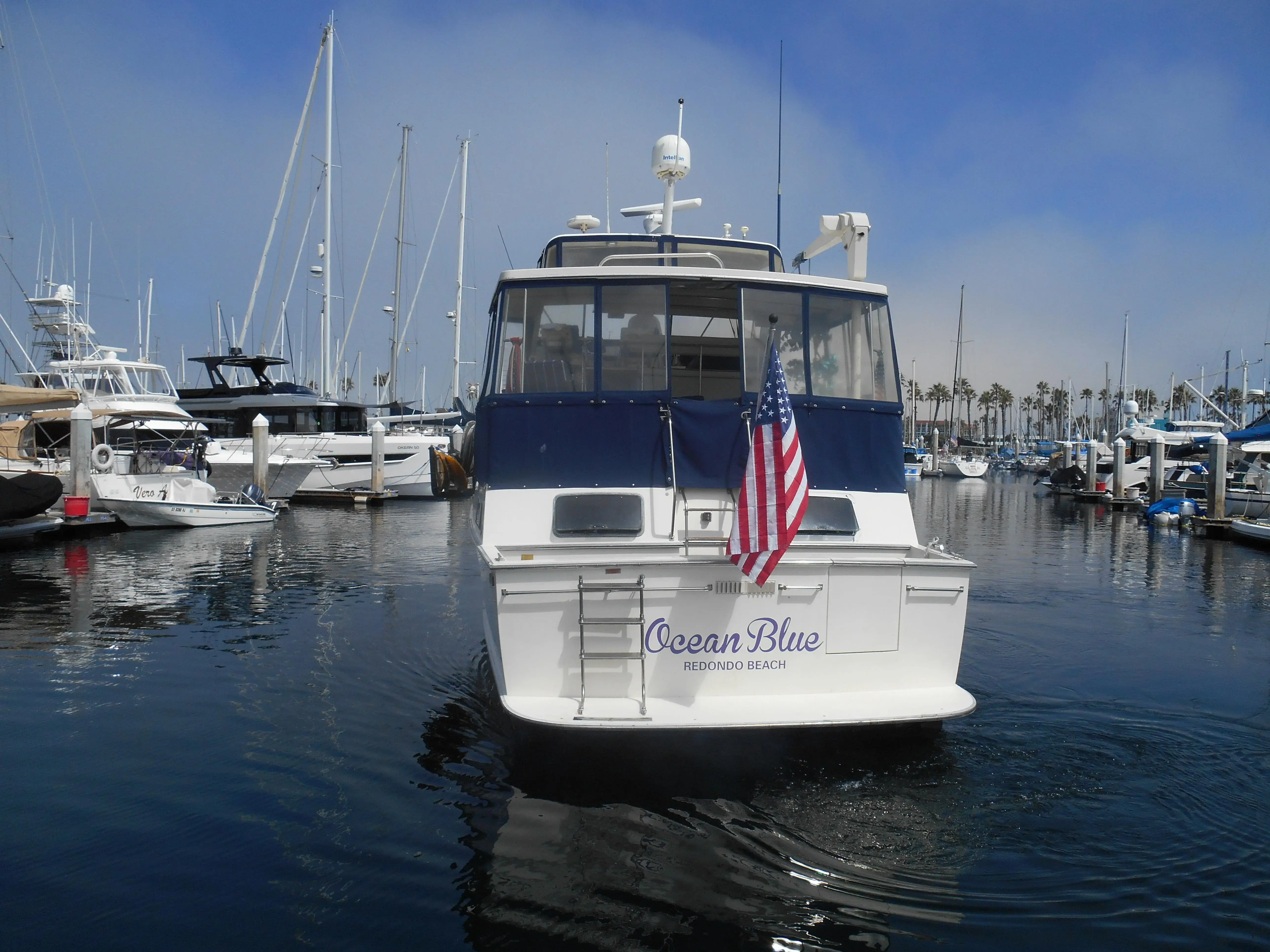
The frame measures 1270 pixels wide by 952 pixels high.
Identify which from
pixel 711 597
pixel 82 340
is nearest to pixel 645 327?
pixel 711 597

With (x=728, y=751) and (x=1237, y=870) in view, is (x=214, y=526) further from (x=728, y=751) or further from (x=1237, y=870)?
(x=1237, y=870)

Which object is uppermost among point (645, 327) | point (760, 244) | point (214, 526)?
point (760, 244)

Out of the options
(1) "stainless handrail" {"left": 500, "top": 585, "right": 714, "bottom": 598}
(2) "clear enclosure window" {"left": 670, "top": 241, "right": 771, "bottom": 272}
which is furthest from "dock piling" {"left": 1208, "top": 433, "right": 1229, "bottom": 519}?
(1) "stainless handrail" {"left": 500, "top": 585, "right": 714, "bottom": 598}

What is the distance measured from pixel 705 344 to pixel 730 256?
62.2 inches

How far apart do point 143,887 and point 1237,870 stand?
22.6 feet

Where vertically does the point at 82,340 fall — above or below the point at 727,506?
above

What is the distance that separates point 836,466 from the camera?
24.6 feet

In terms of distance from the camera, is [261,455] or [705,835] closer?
[705,835]

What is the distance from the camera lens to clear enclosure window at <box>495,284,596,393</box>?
24.3 feet

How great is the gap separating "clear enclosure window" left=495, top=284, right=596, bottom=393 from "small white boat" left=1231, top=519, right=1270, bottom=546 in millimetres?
25831

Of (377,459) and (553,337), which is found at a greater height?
(553,337)

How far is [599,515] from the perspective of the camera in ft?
23.5

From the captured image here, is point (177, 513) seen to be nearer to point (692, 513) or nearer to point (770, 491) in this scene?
point (692, 513)

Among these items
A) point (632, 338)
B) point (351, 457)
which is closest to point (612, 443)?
point (632, 338)
